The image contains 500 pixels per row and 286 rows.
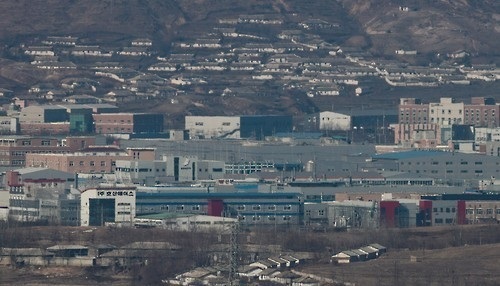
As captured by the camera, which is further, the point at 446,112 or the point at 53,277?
the point at 446,112

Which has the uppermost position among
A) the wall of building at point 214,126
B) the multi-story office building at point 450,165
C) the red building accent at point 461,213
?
the wall of building at point 214,126

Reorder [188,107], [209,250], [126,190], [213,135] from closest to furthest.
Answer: [209,250], [126,190], [213,135], [188,107]

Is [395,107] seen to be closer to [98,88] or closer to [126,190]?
[98,88]

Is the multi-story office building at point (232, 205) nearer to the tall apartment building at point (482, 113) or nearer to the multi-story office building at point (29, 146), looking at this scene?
the multi-story office building at point (29, 146)

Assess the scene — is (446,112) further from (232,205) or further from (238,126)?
(232,205)

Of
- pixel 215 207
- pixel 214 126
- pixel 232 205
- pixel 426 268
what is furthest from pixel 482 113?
pixel 426 268

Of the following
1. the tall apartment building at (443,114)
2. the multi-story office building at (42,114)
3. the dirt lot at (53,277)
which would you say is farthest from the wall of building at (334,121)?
the dirt lot at (53,277)

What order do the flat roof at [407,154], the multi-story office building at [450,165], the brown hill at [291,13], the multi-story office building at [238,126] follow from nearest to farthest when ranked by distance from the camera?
the multi-story office building at [450,165], the flat roof at [407,154], the multi-story office building at [238,126], the brown hill at [291,13]

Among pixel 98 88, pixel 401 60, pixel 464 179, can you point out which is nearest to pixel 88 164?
pixel 464 179
